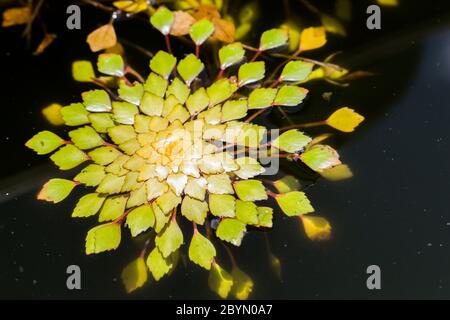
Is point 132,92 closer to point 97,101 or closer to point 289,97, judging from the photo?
point 97,101

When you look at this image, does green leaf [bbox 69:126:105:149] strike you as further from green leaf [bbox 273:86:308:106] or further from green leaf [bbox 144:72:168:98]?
green leaf [bbox 273:86:308:106]

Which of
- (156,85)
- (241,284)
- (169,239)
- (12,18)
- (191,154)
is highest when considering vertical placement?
(12,18)

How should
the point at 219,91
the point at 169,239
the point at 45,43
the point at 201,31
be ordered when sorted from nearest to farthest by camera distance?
1. the point at 169,239
2. the point at 219,91
3. the point at 201,31
4. the point at 45,43

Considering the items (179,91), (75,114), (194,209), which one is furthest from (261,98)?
(75,114)

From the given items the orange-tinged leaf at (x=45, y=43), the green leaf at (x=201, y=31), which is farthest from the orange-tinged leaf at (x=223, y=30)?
the orange-tinged leaf at (x=45, y=43)

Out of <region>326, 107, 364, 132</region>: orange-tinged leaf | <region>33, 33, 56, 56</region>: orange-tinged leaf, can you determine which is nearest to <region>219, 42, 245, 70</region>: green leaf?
<region>326, 107, 364, 132</region>: orange-tinged leaf

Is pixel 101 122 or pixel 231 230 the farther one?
pixel 101 122

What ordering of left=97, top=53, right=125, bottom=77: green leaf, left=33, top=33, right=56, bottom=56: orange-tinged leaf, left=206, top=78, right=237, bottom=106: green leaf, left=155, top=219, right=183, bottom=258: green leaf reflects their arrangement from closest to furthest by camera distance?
left=155, top=219, right=183, bottom=258: green leaf, left=206, top=78, right=237, bottom=106: green leaf, left=97, top=53, right=125, bottom=77: green leaf, left=33, top=33, right=56, bottom=56: orange-tinged leaf
